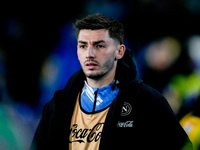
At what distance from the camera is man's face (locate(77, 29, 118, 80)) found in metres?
0.65

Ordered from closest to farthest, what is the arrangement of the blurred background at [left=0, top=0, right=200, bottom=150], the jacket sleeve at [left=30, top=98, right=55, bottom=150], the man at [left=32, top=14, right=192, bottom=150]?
1. the man at [left=32, top=14, right=192, bottom=150]
2. the jacket sleeve at [left=30, top=98, right=55, bottom=150]
3. the blurred background at [left=0, top=0, right=200, bottom=150]

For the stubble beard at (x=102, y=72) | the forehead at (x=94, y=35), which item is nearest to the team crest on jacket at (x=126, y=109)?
the stubble beard at (x=102, y=72)

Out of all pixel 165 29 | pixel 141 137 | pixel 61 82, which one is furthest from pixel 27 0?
pixel 141 137

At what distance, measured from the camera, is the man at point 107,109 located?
635mm

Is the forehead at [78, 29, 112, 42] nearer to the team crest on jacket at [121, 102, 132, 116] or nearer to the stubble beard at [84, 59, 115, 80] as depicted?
A: the stubble beard at [84, 59, 115, 80]

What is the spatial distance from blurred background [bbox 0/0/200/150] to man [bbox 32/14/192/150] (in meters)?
0.22

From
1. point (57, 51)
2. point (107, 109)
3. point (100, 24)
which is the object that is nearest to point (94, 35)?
point (100, 24)

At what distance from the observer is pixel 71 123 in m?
0.70

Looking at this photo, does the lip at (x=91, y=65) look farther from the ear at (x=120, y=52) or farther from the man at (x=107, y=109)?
the ear at (x=120, y=52)

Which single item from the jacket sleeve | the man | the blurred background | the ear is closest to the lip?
the man

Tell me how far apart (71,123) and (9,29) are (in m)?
0.58

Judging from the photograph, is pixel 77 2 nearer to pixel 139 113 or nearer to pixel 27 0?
pixel 27 0

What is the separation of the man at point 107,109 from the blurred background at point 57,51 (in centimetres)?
22

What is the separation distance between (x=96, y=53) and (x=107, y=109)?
183 mm
